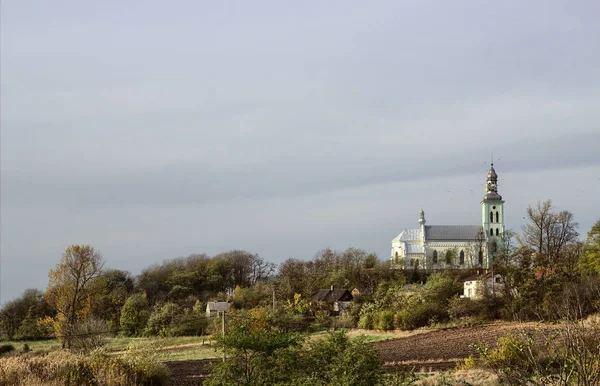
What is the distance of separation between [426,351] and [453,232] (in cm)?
6777

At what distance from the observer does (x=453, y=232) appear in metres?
99.6

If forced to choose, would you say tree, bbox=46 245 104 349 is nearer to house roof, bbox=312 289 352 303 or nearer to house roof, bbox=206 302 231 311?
house roof, bbox=206 302 231 311

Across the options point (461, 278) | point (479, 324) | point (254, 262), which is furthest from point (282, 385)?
point (254, 262)

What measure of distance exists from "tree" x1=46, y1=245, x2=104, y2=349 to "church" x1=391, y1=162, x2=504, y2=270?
5231cm

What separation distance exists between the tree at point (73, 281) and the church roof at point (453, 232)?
6144 cm

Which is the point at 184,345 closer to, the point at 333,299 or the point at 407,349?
the point at 407,349

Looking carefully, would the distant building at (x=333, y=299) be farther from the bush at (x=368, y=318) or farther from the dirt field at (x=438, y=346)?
the dirt field at (x=438, y=346)

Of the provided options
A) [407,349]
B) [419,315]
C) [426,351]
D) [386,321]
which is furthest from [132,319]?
[426,351]

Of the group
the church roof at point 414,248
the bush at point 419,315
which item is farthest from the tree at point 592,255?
the church roof at point 414,248

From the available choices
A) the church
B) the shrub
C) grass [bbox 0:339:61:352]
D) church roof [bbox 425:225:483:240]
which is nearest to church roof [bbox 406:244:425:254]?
the church

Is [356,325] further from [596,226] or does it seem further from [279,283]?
[596,226]

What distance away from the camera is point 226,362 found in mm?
17594

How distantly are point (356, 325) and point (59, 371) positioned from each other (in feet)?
127

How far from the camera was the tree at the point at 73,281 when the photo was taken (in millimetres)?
45219
